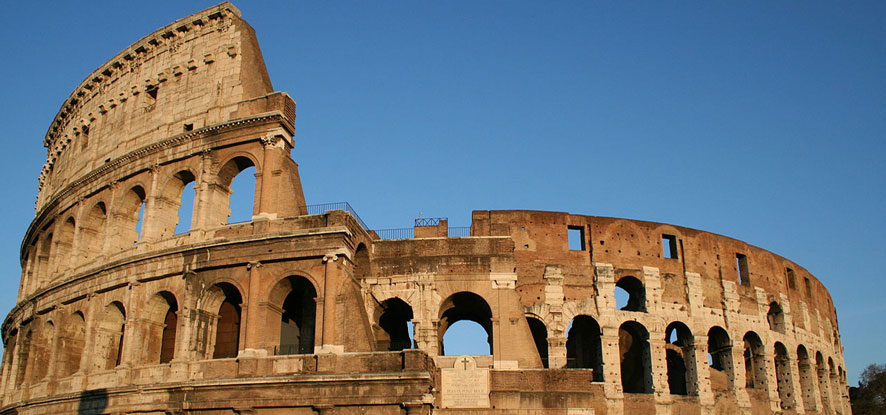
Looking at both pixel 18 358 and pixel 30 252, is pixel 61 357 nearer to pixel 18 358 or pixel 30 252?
pixel 18 358

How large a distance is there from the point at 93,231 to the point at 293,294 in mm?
8560

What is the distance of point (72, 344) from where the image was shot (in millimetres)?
25578

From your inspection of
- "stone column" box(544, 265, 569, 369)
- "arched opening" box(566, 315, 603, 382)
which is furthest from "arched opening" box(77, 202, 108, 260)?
"arched opening" box(566, 315, 603, 382)

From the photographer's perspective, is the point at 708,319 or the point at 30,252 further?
the point at 30,252

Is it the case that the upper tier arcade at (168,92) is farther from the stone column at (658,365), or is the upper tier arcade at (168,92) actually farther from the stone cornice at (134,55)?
the stone column at (658,365)

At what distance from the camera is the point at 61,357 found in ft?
82.7

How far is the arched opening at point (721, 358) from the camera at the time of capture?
2750 centimetres

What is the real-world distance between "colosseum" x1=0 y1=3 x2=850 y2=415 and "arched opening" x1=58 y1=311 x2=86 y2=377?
0.06m

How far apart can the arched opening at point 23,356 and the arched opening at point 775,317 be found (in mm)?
28044

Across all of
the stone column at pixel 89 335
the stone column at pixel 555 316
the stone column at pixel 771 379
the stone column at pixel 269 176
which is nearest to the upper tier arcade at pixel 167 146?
the stone column at pixel 269 176

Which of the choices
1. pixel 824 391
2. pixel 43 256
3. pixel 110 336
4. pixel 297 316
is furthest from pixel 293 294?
pixel 824 391

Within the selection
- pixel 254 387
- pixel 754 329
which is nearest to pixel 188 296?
pixel 254 387

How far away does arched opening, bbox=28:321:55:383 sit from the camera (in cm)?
2692

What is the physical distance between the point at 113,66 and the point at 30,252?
9098mm
